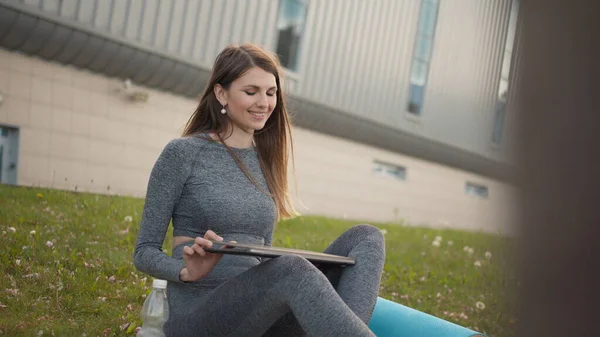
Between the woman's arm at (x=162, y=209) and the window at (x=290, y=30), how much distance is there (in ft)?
22.8

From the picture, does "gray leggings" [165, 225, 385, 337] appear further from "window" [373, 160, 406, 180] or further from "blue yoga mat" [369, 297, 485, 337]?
"window" [373, 160, 406, 180]

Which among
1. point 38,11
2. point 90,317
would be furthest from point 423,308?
point 38,11

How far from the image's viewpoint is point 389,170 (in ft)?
39.8

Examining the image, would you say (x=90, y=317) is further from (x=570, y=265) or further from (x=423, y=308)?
(x=570, y=265)

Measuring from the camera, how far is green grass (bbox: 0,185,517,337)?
336cm

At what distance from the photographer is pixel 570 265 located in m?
0.42

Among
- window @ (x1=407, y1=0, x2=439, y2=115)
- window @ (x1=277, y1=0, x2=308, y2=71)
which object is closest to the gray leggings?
window @ (x1=277, y1=0, x2=308, y2=71)

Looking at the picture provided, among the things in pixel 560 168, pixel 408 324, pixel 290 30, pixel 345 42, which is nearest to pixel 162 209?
pixel 408 324

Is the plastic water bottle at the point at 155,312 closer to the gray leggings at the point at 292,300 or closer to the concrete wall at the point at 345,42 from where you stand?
the gray leggings at the point at 292,300

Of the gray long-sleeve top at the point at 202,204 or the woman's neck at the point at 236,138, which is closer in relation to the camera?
the gray long-sleeve top at the point at 202,204

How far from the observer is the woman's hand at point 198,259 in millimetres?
1977

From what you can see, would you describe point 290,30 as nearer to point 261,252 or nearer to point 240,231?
point 240,231

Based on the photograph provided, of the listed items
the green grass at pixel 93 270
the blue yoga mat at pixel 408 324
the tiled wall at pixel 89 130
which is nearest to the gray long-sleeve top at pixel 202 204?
the blue yoga mat at pixel 408 324

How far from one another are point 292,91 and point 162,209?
7272 millimetres
